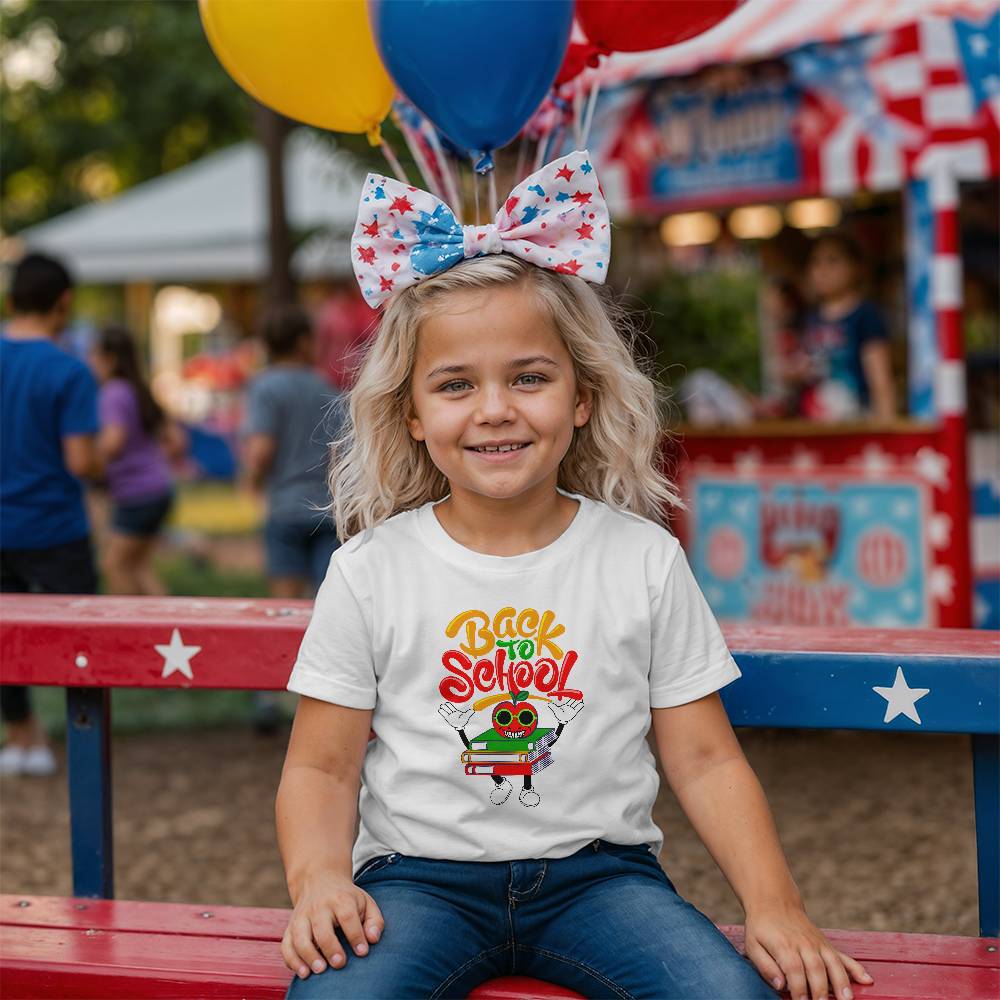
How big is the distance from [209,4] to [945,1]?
305cm

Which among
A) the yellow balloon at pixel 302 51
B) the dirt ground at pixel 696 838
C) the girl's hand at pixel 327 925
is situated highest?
the yellow balloon at pixel 302 51

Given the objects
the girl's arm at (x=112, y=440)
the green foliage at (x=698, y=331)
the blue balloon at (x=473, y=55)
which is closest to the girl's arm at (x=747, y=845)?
the blue balloon at (x=473, y=55)

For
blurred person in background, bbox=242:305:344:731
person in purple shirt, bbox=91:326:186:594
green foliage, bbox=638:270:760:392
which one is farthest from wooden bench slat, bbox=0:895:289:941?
person in purple shirt, bbox=91:326:186:594

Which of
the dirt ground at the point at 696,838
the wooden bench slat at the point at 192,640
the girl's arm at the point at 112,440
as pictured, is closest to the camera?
the wooden bench slat at the point at 192,640

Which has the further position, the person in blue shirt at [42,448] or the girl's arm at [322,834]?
the person in blue shirt at [42,448]

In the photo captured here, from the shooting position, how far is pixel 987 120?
4.93m

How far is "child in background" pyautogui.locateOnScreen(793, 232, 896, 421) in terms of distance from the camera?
5707 millimetres

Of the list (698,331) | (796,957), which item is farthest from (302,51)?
(698,331)

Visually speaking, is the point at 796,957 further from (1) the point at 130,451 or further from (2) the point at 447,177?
(1) the point at 130,451

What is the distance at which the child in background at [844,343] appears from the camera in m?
5.71

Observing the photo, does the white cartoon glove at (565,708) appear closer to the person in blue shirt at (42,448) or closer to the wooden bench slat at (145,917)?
the wooden bench slat at (145,917)

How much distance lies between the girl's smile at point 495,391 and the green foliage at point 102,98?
22.9m

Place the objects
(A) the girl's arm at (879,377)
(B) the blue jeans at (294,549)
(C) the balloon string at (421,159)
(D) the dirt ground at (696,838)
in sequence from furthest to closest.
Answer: (A) the girl's arm at (879,377)
(B) the blue jeans at (294,549)
(D) the dirt ground at (696,838)
(C) the balloon string at (421,159)

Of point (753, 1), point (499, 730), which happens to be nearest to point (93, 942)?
point (499, 730)
